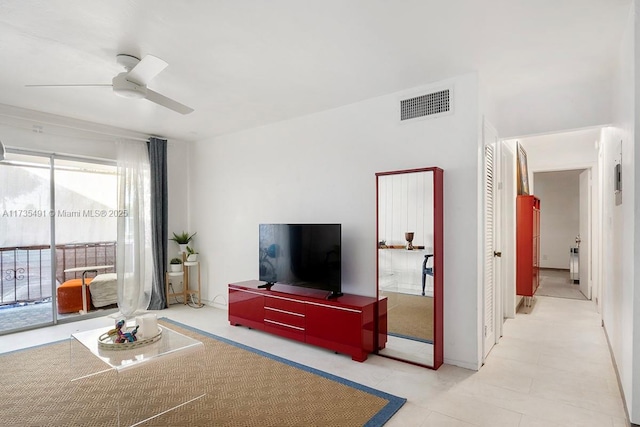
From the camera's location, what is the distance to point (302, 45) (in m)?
2.59

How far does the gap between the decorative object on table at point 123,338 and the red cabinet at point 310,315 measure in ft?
4.33

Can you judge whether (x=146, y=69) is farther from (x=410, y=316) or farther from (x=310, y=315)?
(x=410, y=316)

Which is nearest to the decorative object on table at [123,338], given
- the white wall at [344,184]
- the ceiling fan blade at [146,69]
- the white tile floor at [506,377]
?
the white tile floor at [506,377]

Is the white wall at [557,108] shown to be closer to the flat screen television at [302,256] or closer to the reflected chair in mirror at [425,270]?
the reflected chair in mirror at [425,270]

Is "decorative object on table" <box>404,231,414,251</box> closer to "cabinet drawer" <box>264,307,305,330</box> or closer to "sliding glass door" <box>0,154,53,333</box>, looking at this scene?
"cabinet drawer" <box>264,307,305,330</box>

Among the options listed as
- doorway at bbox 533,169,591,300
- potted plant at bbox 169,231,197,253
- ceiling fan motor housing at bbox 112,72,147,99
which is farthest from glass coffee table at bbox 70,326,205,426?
doorway at bbox 533,169,591,300

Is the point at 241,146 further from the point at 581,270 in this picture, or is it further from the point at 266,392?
the point at 581,270

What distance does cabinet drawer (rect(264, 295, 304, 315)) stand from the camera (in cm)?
364

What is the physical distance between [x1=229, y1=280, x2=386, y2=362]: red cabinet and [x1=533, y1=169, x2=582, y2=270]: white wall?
7513 millimetres

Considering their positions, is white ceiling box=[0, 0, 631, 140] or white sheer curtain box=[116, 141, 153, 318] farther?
white sheer curtain box=[116, 141, 153, 318]

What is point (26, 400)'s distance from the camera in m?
2.56

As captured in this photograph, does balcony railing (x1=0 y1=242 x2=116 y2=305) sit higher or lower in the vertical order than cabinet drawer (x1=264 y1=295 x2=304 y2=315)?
higher

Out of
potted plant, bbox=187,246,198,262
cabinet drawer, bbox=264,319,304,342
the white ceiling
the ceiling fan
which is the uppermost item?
the white ceiling

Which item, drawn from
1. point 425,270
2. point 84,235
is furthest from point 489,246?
point 84,235
